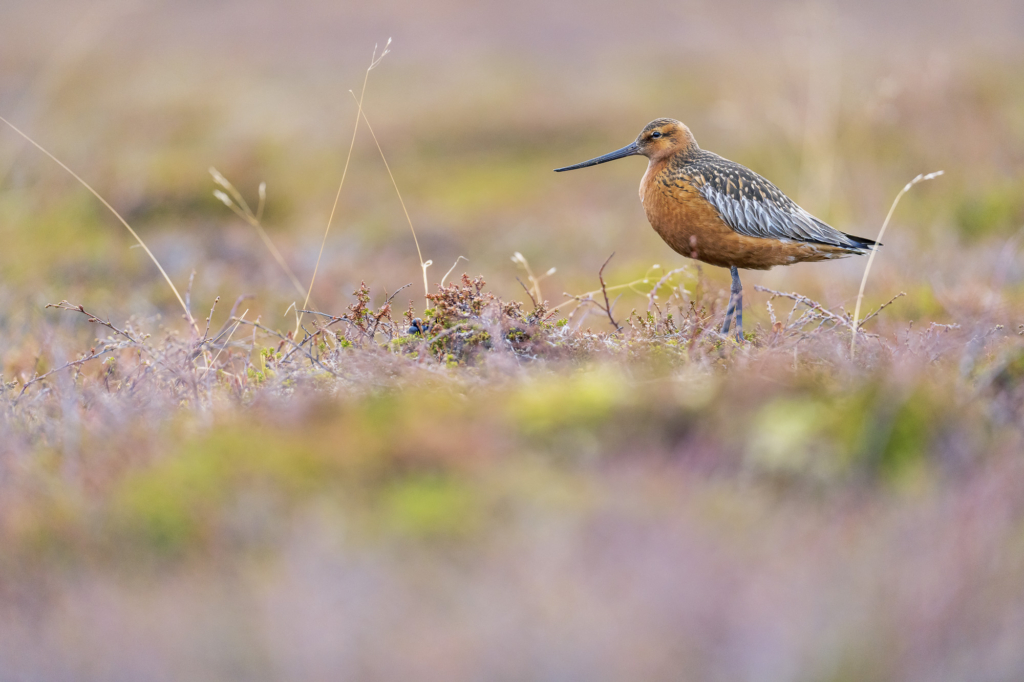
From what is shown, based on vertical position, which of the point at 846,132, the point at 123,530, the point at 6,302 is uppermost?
the point at 846,132

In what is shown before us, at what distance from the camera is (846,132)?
606 inches

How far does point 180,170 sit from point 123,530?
407 inches

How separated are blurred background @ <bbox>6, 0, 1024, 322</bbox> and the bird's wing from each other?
2.22 meters

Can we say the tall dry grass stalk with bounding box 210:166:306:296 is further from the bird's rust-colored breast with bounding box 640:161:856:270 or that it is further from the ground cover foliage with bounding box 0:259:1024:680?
the bird's rust-colored breast with bounding box 640:161:856:270

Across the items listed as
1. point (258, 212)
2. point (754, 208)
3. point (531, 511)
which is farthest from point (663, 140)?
point (258, 212)

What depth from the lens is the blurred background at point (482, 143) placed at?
10.2m

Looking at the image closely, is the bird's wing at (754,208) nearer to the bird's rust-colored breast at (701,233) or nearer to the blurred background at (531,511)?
the bird's rust-colored breast at (701,233)

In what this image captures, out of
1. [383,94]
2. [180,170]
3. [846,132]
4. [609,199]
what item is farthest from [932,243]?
[383,94]

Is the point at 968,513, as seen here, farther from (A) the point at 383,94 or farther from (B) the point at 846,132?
(A) the point at 383,94

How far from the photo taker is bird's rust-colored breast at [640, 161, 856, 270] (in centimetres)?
546

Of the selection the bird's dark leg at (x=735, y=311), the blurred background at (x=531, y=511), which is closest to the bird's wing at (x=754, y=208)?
the bird's dark leg at (x=735, y=311)

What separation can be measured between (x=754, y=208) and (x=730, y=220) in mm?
220

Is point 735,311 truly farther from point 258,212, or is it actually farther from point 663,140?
point 258,212

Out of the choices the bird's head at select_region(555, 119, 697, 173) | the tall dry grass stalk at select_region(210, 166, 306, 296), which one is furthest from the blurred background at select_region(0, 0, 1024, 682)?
the bird's head at select_region(555, 119, 697, 173)
